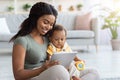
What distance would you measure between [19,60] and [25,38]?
0.15 metres

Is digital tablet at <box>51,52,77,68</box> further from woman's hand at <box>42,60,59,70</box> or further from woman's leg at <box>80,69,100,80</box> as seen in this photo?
woman's leg at <box>80,69,100,80</box>

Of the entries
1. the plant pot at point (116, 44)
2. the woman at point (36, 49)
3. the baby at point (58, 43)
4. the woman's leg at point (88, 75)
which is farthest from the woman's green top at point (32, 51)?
the plant pot at point (116, 44)

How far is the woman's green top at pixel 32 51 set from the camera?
1803 mm

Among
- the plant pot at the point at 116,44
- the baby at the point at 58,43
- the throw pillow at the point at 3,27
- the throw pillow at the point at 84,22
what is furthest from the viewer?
the plant pot at the point at 116,44

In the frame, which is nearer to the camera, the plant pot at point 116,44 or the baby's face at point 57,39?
the baby's face at point 57,39

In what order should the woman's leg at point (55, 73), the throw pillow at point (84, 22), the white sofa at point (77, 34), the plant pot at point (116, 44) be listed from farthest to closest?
the plant pot at point (116, 44)
the throw pillow at point (84, 22)
the white sofa at point (77, 34)
the woman's leg at point (55, 73)

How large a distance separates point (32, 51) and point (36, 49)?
0.03 meters

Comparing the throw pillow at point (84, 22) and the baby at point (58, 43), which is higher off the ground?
the baby at point (58, 43)

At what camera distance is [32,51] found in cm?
184

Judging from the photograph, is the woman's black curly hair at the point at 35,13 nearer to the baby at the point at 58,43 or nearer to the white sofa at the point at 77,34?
the baby at the point at 58,43

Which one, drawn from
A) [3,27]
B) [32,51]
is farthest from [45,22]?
[3,27]

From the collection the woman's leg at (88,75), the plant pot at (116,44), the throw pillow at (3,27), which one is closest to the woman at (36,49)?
the woman's leg at (88,75)

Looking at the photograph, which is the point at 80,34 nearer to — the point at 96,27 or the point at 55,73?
the point at 96,27

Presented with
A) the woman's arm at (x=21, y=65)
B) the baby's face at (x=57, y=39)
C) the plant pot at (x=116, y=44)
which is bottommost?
the plant pot at (x=116, y=44)
